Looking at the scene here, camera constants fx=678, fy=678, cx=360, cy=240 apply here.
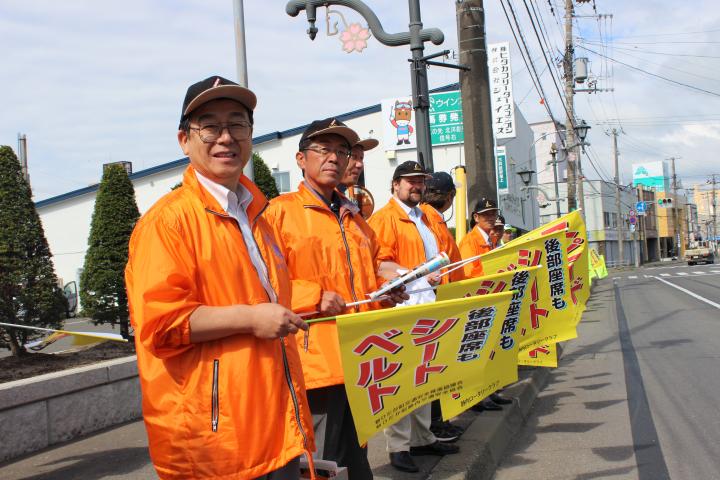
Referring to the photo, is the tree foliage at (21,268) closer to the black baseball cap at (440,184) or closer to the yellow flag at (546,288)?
the black baseball cap at (440,184)

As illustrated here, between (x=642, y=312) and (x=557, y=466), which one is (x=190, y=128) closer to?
(x=557, y=466)

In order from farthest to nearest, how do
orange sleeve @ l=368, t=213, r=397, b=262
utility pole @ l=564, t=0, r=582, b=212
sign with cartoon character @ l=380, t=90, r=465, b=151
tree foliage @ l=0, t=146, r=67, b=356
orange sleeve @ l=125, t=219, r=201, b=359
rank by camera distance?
1. utility pole @ l=564, t=0, r=582, b=212
2. sign with cartoon character @ l=380, t=90, r=465, b=151
3. tree foliage @ l=0, t=146, r=67, b=356
4. orange sleeve @ l=368, t=213, r=397, b=262
5. orange sleeve @ l=125, t=219, r=201, b=359

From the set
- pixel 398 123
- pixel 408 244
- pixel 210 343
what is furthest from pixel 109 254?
pixel 398 123

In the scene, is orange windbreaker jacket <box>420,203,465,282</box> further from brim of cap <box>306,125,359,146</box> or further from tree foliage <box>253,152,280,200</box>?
tree foliage <box>253,152,280,200</box>

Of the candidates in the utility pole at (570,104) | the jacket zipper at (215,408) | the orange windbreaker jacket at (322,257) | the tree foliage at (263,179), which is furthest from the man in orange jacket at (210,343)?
the utility pole at (570,104)

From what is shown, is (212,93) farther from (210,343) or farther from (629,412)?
(629,412)

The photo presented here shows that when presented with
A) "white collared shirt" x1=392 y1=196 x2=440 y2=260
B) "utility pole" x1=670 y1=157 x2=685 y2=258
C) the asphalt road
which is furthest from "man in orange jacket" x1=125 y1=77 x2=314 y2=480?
"utility pole" x1=670 y1=157 x2=685 y2=258

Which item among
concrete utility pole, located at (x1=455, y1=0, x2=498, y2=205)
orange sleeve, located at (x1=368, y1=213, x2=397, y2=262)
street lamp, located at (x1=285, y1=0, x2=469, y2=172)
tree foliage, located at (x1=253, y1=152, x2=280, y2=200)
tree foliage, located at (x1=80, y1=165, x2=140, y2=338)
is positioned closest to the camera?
orange sleeve, located at (x1=368, y1=213, x2=397, y2=262)

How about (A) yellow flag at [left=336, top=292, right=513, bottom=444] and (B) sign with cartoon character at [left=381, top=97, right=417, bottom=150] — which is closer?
(A) yellow flag at [left=336, top=292, right=513, bottom=444]

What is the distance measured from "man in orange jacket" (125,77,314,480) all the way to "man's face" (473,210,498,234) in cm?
482

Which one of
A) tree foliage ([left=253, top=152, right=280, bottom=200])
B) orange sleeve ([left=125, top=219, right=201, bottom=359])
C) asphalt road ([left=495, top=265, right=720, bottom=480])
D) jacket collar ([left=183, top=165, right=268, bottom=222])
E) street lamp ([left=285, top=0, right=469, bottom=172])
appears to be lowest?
asphalt road ([left=495, top=265, right=720, bottom=480])

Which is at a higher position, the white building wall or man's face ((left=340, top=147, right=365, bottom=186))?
the white building wall

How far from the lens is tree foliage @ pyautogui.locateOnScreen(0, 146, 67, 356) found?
20.6 ft

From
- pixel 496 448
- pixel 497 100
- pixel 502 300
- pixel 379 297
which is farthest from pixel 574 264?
pixel 497 100
